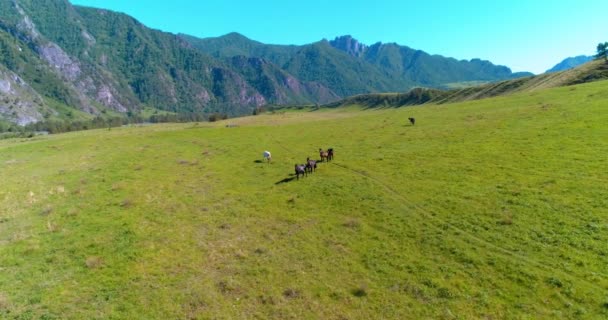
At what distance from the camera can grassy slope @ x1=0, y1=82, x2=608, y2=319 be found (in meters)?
16.0

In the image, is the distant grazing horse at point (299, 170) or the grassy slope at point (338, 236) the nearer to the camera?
the grassy slope at point (338, 236)

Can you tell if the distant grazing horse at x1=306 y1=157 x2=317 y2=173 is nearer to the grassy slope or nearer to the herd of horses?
the herd of horses

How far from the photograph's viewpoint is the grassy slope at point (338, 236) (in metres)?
16.0

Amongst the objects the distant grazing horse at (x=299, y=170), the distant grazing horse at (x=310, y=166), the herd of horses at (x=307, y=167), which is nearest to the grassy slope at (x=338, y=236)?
the distant grazing horse at (x=310, y=166)

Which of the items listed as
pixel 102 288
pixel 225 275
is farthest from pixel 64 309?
pixel 225 275

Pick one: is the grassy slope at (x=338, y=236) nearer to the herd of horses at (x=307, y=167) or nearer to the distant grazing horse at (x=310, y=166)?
the distant grazing horse at (x=310, y=166)

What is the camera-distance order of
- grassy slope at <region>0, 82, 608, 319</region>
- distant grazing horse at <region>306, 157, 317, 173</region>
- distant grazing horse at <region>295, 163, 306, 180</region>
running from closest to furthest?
grassy slope at <region>0, 82, 608, 319</region>, distant grazing horse at <region>295, 163, 306, 180</region>, distant grazing horse at <region>306, 157, 317, 173</region>

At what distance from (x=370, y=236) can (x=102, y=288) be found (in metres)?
16.3

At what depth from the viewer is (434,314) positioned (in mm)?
14859

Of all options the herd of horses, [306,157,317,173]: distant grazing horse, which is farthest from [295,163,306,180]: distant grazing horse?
[306,157,317,173]: distant grazing horse

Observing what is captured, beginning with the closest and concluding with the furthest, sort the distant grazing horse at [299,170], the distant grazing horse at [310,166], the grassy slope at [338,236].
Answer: the grassy slope at [338,236] → the distant grazing horse at [299,170] → the distant grazing horse at [310,166]

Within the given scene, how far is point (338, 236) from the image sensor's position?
22.2 metres

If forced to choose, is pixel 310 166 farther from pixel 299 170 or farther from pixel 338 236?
pixel 338 236

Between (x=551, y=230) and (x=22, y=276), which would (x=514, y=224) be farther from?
(x=22, y=276)
